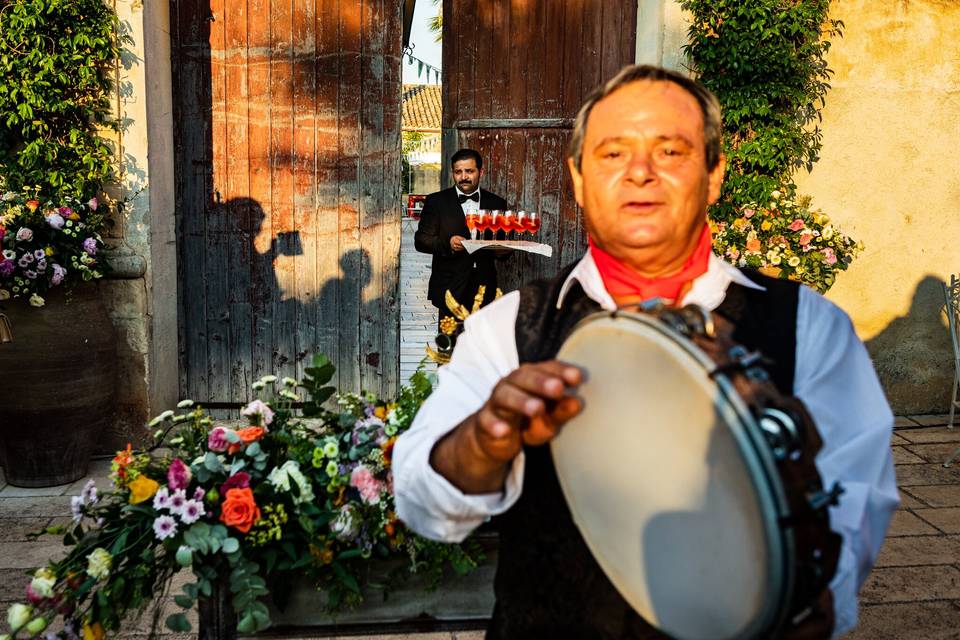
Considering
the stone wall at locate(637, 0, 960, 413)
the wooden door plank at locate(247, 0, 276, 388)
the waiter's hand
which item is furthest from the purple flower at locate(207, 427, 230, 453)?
the stone wall at locate(637, 0, 960, 413)

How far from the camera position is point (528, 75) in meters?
5.30

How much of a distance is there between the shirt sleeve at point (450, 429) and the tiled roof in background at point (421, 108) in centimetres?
3525

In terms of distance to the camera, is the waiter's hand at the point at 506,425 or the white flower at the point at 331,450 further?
the white flower at the point at 331,450

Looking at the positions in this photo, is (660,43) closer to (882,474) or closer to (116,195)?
(116,195)

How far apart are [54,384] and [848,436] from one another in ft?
13.4

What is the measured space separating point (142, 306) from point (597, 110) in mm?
4015

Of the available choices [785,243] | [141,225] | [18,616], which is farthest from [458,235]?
[18,616]

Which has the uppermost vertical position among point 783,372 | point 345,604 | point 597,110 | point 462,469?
point 597,110

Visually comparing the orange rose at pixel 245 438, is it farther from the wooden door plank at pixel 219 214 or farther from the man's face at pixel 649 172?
the wooden door plank at pixel 219 214

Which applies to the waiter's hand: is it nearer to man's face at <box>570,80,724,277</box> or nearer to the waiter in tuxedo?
man's face at <box>570,80,724,277</box>

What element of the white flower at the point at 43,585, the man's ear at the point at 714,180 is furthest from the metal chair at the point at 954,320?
the white flower at the point at 43,585

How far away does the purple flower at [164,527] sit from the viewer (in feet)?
6.43

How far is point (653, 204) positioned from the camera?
1.36 m

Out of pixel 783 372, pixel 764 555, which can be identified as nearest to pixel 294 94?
pixel 783 372
